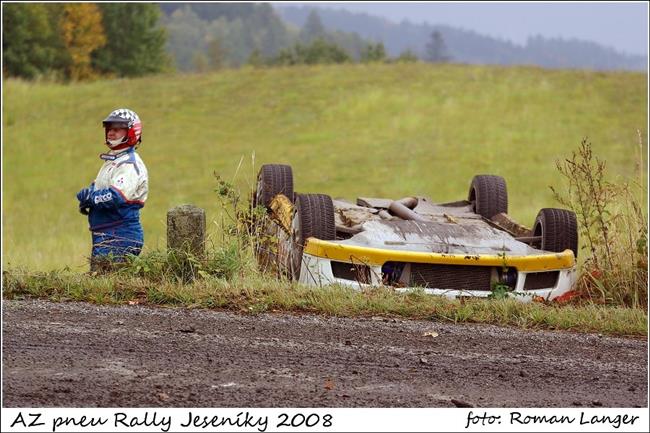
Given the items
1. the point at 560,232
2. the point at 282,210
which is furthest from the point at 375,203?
the point at 560,232

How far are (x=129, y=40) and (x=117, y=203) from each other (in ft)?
210

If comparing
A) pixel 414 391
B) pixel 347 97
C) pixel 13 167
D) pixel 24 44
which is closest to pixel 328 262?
pixel 414 391

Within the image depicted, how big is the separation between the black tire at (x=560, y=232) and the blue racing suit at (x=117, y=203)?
355 cm

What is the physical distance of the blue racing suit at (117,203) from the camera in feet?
27.1

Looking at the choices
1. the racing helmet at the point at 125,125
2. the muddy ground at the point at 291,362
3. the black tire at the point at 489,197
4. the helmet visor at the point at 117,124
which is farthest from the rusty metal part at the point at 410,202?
the muddy ground at the point at 291,362

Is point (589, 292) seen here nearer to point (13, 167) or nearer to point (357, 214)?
point (357, 214)

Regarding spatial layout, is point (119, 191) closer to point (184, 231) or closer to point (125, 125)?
point (125, 125)

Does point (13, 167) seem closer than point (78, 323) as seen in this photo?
No

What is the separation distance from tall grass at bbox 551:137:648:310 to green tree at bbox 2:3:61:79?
2135 inches

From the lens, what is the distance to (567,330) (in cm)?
712

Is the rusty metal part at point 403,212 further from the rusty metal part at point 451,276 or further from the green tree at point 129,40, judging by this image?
the green tree at point 129,40

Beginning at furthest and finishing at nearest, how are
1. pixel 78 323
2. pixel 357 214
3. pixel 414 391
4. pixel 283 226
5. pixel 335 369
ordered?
pixel 357 214 → pixel 283 226 → pixel 78 323 → pixel 335 369 → pixel 414 391

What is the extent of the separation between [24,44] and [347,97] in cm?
3004

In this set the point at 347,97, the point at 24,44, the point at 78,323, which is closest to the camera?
the point at 78,323
